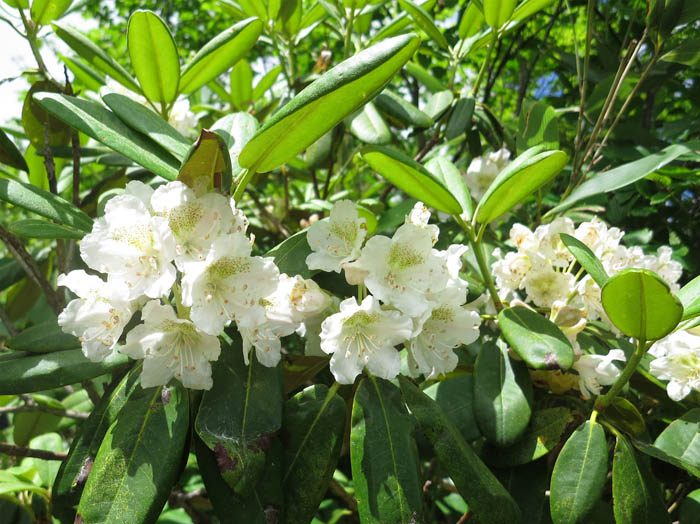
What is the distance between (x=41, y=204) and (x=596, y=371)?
1.07 metres

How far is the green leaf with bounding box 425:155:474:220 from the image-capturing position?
4.26 feet

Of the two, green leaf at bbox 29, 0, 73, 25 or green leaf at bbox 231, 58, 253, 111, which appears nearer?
green leaf at bbox 29, 0, 73, 25

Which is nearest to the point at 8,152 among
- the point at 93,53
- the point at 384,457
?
the point at 93,53

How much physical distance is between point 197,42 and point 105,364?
12.1 ft

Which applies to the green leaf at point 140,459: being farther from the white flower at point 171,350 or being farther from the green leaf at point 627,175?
the green leaf at point 627,175

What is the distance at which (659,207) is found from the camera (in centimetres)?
209

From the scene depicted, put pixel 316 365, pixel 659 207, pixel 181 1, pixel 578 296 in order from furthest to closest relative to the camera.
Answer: pixel 181 1 → pixel 659 207 → pixel 578 296 → pixel 316 365

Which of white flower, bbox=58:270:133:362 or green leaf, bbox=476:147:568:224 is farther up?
white flower, bbox=58:270:133:362

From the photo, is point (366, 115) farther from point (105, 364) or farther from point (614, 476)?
point (614, 476)

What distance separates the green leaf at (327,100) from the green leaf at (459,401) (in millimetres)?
572

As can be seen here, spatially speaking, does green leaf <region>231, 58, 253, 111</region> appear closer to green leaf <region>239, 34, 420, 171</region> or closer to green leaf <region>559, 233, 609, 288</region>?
green leaf <region>239, 34, 420, 171</region>

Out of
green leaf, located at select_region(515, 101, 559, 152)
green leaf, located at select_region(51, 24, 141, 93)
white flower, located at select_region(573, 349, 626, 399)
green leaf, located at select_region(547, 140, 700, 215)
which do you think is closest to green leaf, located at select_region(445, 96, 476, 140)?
green leaf, located at select_region(515, 101, 559, 152)

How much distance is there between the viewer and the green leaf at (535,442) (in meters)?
1.09

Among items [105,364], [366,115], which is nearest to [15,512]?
[105,364]
